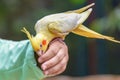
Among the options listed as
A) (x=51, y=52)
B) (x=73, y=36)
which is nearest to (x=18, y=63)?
(x=51, y=52)

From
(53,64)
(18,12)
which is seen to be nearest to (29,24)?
(18,12)

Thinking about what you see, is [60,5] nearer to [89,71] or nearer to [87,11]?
[89,71]

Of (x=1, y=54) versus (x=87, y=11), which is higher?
(x=87, y=11)

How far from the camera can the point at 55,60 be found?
1263 mm

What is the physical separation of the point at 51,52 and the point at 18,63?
0.16 m

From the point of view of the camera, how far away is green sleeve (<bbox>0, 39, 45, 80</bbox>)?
1.34 m

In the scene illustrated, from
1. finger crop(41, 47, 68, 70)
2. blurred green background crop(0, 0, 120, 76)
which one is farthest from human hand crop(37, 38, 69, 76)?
blurred green background crop(0, 0, 120, 76)

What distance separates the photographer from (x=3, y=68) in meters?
1.41

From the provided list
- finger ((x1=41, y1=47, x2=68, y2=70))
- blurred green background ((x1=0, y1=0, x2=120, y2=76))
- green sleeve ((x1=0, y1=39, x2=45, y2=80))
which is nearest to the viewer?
finger ((x1=41, y1=47, x2=68, y2=70))

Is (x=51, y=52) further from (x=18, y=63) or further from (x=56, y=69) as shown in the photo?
(x=18, y=63)

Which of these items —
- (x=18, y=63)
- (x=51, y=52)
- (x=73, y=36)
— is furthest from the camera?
(x=73, y=36)

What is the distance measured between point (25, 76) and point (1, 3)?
147cm

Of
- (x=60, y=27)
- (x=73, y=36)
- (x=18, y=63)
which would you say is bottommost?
(x=73, y=36)

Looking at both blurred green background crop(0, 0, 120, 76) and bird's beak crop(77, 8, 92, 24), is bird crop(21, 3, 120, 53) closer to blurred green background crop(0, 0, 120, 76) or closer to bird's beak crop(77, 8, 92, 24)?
bird's beak crop(77, 8, 92, 24)
